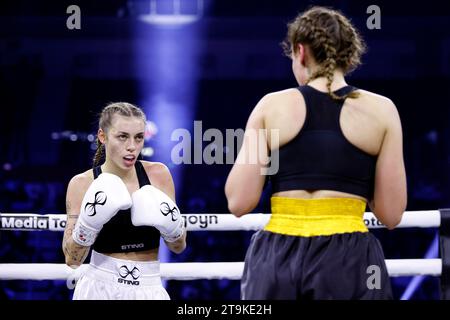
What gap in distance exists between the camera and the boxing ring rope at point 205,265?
2859 millimetres

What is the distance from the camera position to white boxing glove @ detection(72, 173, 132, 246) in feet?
7.10

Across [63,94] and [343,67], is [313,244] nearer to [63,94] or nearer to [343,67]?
[343,67]

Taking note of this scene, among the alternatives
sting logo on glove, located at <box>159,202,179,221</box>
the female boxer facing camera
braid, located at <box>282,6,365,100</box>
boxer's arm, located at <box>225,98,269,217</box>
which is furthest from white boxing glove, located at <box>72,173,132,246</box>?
braid, located at <box>282,6,365,100</box>

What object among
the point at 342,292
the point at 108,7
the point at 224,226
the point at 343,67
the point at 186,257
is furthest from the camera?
the point at 108,7

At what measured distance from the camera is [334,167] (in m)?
1.59

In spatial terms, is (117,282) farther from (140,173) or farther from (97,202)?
(140,173)

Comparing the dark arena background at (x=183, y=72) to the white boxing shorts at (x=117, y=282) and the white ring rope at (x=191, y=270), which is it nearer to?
the white ring rope at (x=191, y=270)

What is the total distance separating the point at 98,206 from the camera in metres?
2.17

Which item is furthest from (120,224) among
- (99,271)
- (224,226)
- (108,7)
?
(108,7)

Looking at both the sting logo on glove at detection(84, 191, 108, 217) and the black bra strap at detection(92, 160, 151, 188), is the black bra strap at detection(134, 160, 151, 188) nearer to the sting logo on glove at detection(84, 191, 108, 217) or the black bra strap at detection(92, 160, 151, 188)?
the black bra strap at detection(92, 160, 151, 188)

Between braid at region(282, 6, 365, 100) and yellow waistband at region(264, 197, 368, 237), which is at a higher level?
braid at region(282, 6, 365, 100)

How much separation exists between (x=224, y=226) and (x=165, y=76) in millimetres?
4157

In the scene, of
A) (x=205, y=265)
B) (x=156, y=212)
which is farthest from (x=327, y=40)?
→ (x=205, y=265)

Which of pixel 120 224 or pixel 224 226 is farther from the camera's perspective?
pixel 224 226
